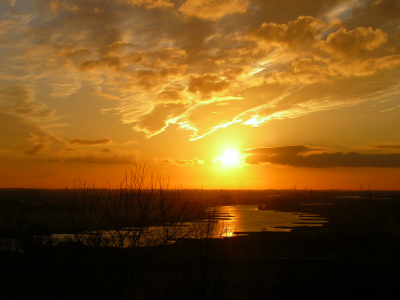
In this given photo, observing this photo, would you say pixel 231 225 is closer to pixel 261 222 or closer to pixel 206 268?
pixel 261 222

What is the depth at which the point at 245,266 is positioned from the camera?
31047mm

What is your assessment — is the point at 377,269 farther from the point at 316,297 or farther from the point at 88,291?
the point at 88,291

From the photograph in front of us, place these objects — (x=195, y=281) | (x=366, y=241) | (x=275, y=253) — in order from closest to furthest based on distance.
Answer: (x=195, y=281) < (x=275, y=253) < (x=366, y=241)

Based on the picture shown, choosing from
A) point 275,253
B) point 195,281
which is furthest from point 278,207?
point 195,281

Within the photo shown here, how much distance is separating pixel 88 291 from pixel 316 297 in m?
17.3

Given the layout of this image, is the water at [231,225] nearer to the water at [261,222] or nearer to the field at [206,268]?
the water at [261,222]

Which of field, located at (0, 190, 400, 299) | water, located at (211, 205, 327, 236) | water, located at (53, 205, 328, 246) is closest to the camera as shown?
field, located at (0, 190, 400, 299)

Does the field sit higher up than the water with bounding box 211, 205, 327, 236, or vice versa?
the field

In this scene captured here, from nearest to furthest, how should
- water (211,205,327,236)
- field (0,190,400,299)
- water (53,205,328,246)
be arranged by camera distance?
field (0,190,400,299) → water (53,205,328,246) → water (211,205,327,236)

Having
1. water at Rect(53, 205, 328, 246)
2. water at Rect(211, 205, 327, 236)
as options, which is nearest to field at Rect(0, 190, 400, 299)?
water at Rect(53, 205, 328, 246)

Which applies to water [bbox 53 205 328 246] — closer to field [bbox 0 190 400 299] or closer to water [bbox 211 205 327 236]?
water [bbox 211 205 327 236]

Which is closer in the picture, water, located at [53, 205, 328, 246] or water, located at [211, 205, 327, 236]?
water, located at [53, 205, 328, 246]

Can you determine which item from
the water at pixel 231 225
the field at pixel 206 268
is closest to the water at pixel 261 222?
the water at pixel 231 225

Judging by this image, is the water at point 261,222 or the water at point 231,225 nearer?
the water at point 231,225
